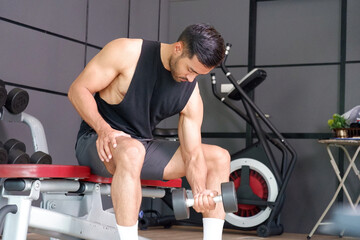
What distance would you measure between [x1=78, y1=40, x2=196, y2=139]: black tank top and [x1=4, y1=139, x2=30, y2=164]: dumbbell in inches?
22.9

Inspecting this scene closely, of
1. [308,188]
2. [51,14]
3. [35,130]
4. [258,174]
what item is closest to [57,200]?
[35,130]

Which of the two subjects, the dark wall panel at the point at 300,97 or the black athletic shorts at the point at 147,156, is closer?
the black athletic shorts at the point at 147,156

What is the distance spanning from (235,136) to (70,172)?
295 centimetres

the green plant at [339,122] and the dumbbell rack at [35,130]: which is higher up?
the green plant at [339,122]

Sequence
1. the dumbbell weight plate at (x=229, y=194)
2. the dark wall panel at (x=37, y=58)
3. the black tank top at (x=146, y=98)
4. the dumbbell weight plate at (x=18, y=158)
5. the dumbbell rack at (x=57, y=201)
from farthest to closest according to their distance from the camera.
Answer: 1. the dark wall panel at (x=37, y=58)
2. the dumbbell weight plate at (x=18, y=158)
3. the black tank top at (x=146, y=98)
4. the dumbbell weight plate at (x=229, y=194)
5. the dumbbell rack at (x=57, y=201)

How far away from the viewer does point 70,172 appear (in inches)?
77.6

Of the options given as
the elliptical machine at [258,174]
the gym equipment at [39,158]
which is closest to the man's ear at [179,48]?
the gym equipment at [39,158]

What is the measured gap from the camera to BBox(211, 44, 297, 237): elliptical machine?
4113 millimetres

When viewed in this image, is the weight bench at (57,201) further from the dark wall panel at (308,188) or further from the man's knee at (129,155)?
the dark wall panel at (308,188)

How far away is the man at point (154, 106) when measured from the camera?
2004 millimetres

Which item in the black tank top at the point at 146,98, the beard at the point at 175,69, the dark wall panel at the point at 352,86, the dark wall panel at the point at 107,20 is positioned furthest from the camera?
the dark wall panel at the point at 352,86

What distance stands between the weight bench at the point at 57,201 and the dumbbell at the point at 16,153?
57cm

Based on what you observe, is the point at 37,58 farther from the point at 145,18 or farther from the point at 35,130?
the point at 145,18

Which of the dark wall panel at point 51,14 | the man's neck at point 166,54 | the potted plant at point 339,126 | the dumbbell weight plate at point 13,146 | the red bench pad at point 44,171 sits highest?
the dark wall panel at point 51,14
